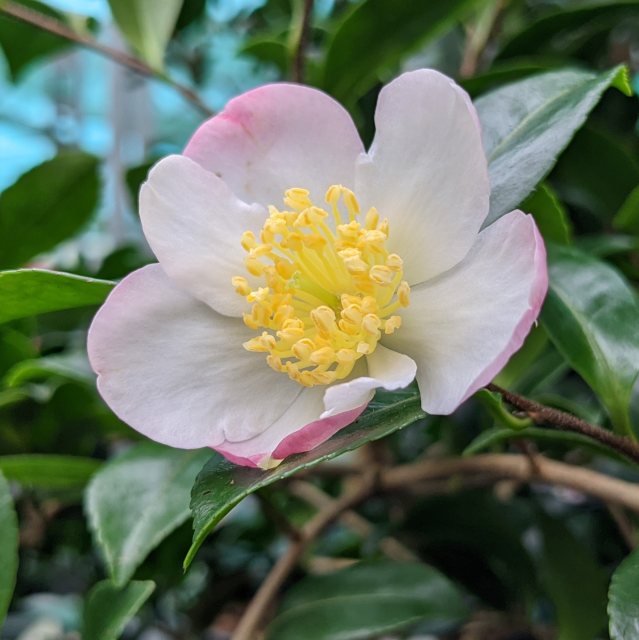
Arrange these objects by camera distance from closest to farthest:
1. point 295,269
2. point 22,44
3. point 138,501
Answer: point 295,269 → point 138,501 → point 22,44

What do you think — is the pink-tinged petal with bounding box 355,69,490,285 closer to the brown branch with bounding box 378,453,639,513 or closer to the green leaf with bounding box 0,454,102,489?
the brown branch with bounding box 378,453,639,513

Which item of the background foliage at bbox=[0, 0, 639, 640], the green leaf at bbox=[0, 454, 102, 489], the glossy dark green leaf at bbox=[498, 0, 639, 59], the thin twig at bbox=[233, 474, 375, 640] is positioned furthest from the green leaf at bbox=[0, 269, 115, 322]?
the glossy dark green leaf at bbox=[498, 0, 639, 59]

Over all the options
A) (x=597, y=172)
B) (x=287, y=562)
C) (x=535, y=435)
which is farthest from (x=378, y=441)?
(x=597, y=172)

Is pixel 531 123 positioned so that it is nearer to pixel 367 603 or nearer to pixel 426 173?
pixel 426 173

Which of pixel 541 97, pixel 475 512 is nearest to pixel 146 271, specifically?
pixel 541 97

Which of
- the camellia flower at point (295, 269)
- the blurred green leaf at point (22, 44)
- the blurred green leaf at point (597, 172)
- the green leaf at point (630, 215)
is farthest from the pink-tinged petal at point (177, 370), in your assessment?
the blurred green leaf at point (22, 44)

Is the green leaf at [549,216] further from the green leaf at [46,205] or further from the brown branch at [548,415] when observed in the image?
the green leaf at [46,205]
